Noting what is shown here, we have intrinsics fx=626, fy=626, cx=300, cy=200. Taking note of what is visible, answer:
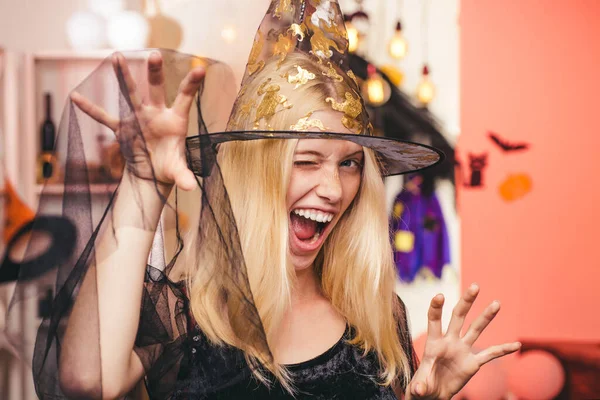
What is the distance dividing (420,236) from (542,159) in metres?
0.76

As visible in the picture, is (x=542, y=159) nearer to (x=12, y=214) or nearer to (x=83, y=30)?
(x=83, y=30)

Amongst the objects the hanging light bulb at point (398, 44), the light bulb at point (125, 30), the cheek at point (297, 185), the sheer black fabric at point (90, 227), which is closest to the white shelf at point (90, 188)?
the sheer black fabric at point (90, 227)

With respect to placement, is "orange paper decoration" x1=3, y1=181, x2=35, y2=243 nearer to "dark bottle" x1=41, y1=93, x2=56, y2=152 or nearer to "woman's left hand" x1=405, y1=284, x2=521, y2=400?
"woman's left hand" x1=405, y1=284, x2=521, y2=400

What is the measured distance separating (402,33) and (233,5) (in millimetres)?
1009

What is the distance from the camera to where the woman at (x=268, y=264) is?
99 centimetres

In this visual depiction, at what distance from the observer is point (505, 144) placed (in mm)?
3344

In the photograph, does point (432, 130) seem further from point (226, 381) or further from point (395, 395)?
point (226, 381)

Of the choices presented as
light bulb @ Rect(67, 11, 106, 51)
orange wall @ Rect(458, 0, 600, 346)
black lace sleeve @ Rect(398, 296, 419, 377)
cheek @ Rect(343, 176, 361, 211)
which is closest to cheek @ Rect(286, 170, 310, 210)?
cheek @ Rect(343, 176, 361, 211)

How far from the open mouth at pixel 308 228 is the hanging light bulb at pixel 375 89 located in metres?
2.12

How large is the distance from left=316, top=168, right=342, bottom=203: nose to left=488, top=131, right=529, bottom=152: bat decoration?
7.48ft

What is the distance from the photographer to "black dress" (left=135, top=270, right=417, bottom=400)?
1081mm

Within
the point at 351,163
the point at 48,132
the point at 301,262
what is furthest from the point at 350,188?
the point at 48,132

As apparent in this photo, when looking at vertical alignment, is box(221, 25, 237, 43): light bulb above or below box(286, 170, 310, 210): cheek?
above

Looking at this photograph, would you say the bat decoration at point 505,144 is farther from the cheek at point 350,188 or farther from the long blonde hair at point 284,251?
the cheek at point 350,188
